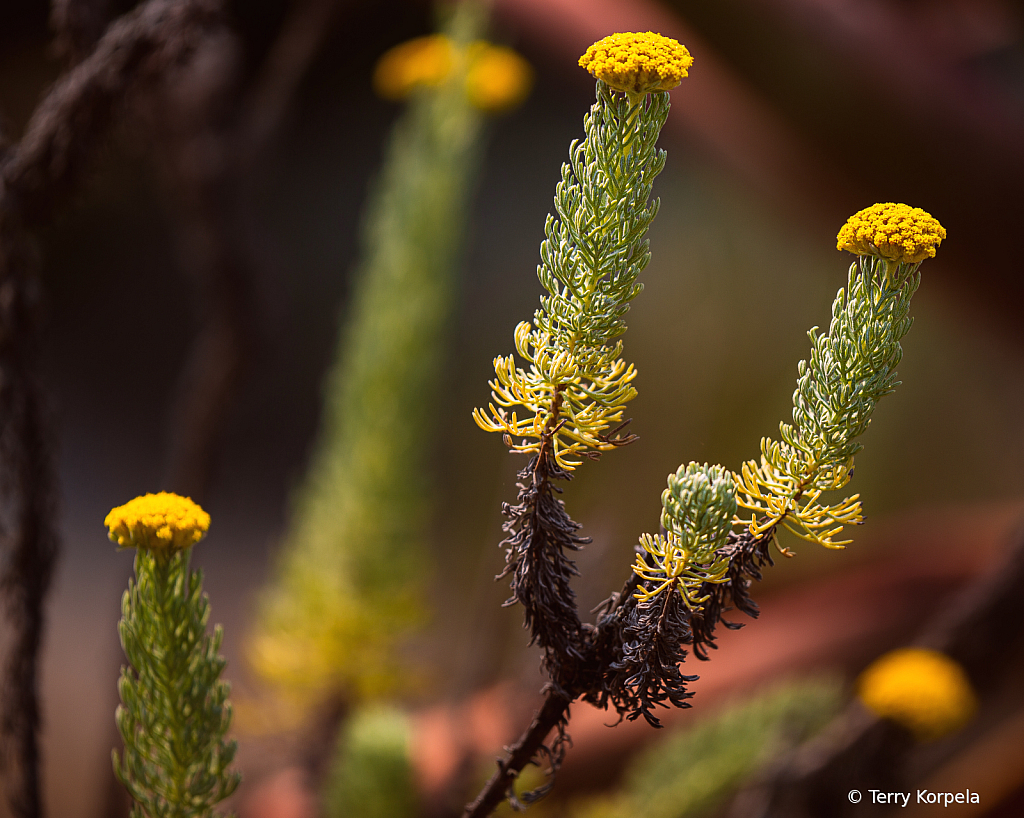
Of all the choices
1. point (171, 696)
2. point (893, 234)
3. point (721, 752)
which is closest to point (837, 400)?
point (893, 234)

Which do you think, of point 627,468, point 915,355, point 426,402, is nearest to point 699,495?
point 627,468

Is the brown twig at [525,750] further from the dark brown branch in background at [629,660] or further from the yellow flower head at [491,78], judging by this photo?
the yellow flower head at [491,78]

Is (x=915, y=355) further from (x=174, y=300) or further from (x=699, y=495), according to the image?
(x=174, y=300)

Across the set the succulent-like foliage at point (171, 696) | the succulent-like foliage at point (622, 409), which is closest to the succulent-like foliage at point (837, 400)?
the succulent-like foliage at point (622, 409)

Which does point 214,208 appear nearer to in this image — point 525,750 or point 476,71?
point 476,71

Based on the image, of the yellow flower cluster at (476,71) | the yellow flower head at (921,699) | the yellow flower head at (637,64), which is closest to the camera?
the yellow flower head at (637,64)

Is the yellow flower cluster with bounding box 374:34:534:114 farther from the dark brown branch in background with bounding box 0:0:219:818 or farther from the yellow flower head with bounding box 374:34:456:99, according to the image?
the dark brown branch in background with bounding box 0:0:219:818

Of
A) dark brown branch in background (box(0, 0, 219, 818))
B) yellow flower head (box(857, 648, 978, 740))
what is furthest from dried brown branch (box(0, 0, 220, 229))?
yellow flower head (box(857, 648, 978, 740))
